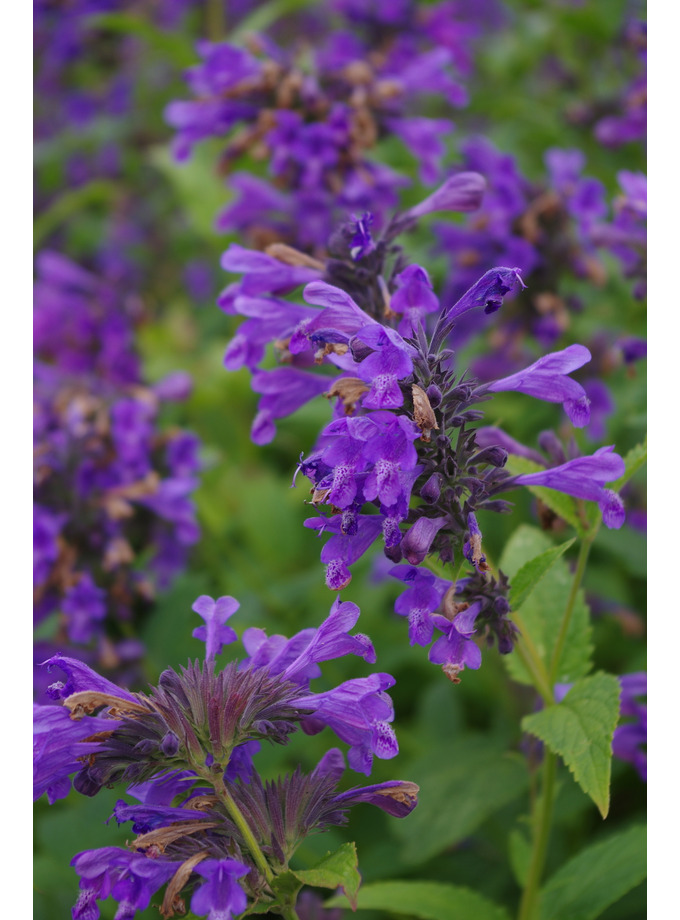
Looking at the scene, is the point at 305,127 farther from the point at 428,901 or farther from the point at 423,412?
the point at 428,901

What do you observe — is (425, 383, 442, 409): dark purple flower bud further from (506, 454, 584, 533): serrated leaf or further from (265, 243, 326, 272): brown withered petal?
(265, 243, 326, 272): brown withered petal

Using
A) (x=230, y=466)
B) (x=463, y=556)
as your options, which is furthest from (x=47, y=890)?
(x=230, y=466)

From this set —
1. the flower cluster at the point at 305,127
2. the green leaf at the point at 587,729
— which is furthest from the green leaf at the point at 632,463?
the flower cluster at the point at 305,127

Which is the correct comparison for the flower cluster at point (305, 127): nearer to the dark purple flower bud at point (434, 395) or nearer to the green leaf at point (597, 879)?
the dark purple flower bud at point (434, 395)

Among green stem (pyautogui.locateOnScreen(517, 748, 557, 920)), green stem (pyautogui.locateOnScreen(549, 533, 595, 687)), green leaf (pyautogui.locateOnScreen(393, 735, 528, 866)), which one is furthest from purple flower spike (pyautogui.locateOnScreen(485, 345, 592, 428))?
green leaf (pyautogui.locateOnScreen(393, 735, 528, 866))

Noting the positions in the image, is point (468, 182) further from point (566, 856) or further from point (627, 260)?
point (566, 856)

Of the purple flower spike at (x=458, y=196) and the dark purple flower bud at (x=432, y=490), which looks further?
the purple flower spike at (x=458, y=196)
